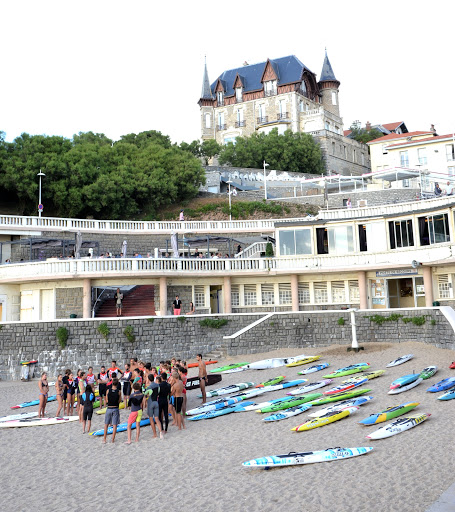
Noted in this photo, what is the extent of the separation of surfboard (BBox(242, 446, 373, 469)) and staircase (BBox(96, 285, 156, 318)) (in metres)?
19.3

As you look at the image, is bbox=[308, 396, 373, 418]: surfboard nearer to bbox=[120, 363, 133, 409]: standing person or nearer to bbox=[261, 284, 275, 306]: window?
bbox=[120, 363, 133, 409]: standing person

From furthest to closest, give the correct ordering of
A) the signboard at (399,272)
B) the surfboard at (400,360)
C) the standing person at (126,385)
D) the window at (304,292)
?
the window at (304,292), the signboard at (399,272), the surfboard at (400,360), the standing person at (126,385)

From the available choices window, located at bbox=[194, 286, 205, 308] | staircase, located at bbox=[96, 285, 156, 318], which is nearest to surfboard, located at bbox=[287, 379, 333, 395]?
window, located at bbox=[194, 286, 205, 308]

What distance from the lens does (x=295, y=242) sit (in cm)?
3300

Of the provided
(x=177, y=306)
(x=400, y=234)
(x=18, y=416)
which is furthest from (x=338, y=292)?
(x=18, y=416)

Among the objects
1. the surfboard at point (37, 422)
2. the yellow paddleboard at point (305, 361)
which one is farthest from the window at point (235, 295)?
the surfboard at point (37, 422)

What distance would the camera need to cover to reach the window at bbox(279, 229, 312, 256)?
108 ft

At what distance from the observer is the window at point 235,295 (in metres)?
33.6

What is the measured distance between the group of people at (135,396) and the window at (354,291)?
Result: 1412 centimetres

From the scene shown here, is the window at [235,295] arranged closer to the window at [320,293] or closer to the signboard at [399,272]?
the window at [320,293]

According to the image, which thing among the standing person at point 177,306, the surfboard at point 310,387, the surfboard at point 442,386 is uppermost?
the standing person at point 177,306

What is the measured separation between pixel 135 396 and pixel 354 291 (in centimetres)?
1948

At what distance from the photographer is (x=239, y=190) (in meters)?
58.7

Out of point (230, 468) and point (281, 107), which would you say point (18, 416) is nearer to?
point (230, 468)
